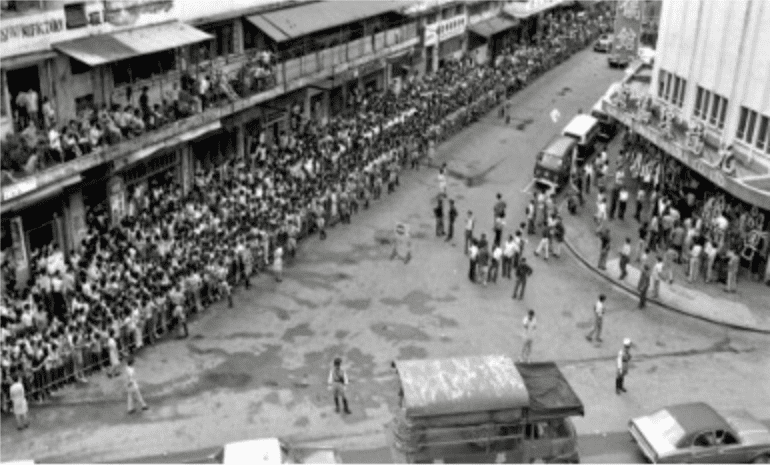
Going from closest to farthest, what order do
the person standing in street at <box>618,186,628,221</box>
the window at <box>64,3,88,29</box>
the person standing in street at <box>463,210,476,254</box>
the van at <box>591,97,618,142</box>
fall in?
the window at <box>64,3,88,29</box> < the person standing in street at <box>463,210,476,254</box> < the person standing in street at <box>618,186,628,221</box> < the van at <box>591,97,618,142</box>

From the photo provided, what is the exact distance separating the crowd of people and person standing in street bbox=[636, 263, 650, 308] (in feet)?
47.1

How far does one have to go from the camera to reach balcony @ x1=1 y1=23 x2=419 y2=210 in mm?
21953

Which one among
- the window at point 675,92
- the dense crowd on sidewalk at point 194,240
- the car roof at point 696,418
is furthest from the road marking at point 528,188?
the car roof at point 696,418

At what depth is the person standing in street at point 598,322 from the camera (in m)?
22.8

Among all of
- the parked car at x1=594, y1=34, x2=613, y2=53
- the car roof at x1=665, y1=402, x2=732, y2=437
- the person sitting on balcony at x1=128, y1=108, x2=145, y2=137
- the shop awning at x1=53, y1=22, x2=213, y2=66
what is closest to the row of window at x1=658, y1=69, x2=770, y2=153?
the car roof at x1=665, y1=402, x2=732, y2=437

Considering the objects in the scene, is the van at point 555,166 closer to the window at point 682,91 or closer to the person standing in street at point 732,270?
the window at point 682,91

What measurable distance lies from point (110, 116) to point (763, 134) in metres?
20.0

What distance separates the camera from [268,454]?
53.4 feet

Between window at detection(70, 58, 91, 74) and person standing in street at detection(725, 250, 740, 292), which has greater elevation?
window at detection(70, 58, 91, 74)

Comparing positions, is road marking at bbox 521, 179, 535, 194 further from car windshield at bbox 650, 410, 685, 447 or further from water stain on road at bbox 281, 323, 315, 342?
car windshield at bbox 650, 410, 685, 447

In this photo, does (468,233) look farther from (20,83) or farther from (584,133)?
(20,83)

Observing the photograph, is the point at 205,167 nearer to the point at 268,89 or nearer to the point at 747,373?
the point at 268,89

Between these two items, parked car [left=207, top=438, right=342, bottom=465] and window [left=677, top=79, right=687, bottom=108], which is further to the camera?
window [left=677, top=79, right=687, bottom=108]

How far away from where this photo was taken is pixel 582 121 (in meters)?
38.1
